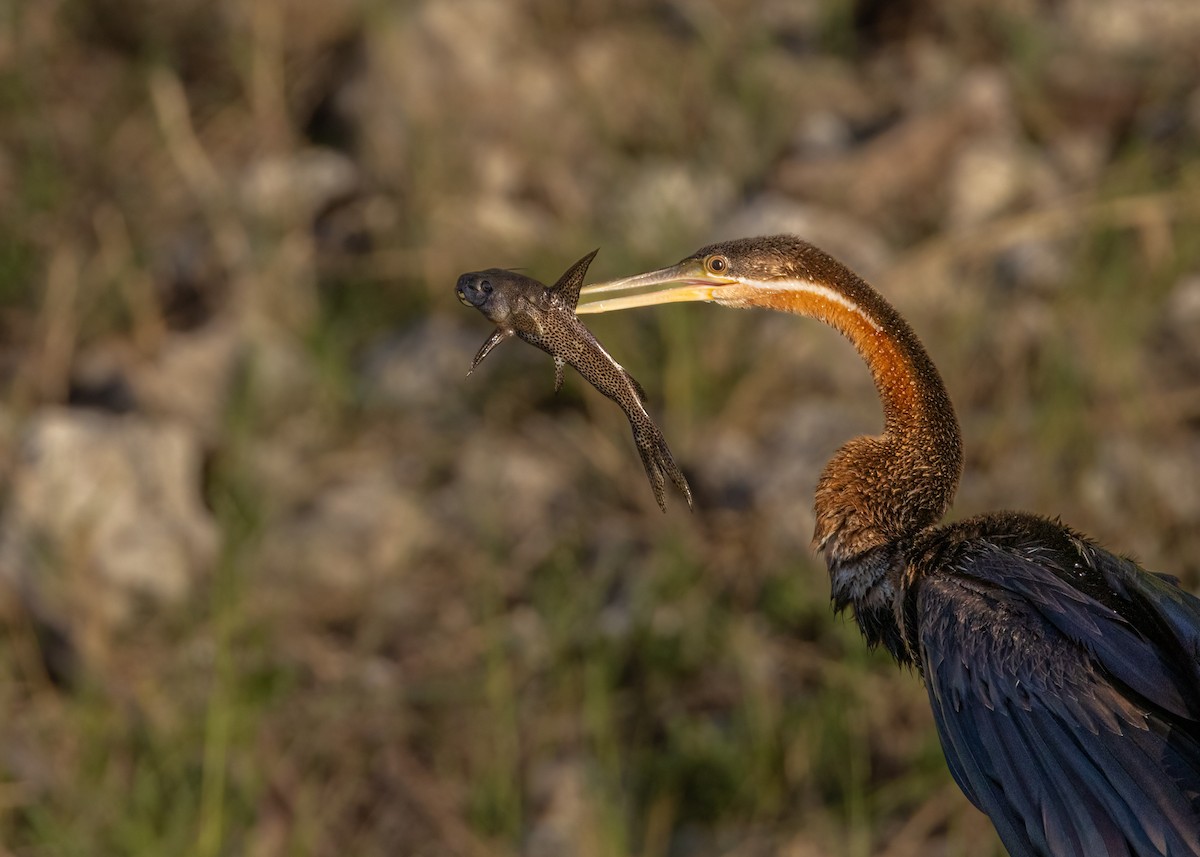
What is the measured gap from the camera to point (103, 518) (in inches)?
211

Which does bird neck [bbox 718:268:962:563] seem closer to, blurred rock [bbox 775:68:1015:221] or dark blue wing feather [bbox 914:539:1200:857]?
dark blue wing feather [bbox 914:539:1200:857]

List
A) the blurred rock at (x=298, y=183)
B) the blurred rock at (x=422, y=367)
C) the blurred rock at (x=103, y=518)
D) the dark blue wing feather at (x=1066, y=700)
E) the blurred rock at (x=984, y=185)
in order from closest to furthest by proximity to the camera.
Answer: the dark blue wing feather at (x=1066, y=700) < the blurred rock at (x=103, y=518) < the blurred rock at (x=422, y=367) < the blurred rock at (x=984, y=185) < the blurred rock at (x=298, y=183)

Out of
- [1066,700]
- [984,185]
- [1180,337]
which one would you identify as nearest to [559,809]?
[1066,700]

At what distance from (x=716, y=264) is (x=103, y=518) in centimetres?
278

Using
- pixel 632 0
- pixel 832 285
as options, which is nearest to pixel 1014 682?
pixel 832 285

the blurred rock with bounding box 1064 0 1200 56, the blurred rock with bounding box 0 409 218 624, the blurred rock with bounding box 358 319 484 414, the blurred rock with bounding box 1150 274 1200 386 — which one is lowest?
the blurred rock with bounding box 0 409 218 624

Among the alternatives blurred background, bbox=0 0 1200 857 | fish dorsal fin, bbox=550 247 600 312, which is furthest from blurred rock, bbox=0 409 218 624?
fish dorsal fin, bbox=550 247 600 312

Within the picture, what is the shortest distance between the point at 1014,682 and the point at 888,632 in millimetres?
368

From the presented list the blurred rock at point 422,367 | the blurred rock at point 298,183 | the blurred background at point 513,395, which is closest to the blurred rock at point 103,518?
the blurred background at point 513,395

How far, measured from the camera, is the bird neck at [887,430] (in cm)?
314

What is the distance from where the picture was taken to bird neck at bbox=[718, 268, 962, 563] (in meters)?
3.14

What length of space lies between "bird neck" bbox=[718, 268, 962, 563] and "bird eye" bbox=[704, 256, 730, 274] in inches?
1.5

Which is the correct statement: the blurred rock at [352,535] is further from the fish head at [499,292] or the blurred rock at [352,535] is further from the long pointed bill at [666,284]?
the fish head at [499,292]

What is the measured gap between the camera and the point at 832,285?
3.13m
